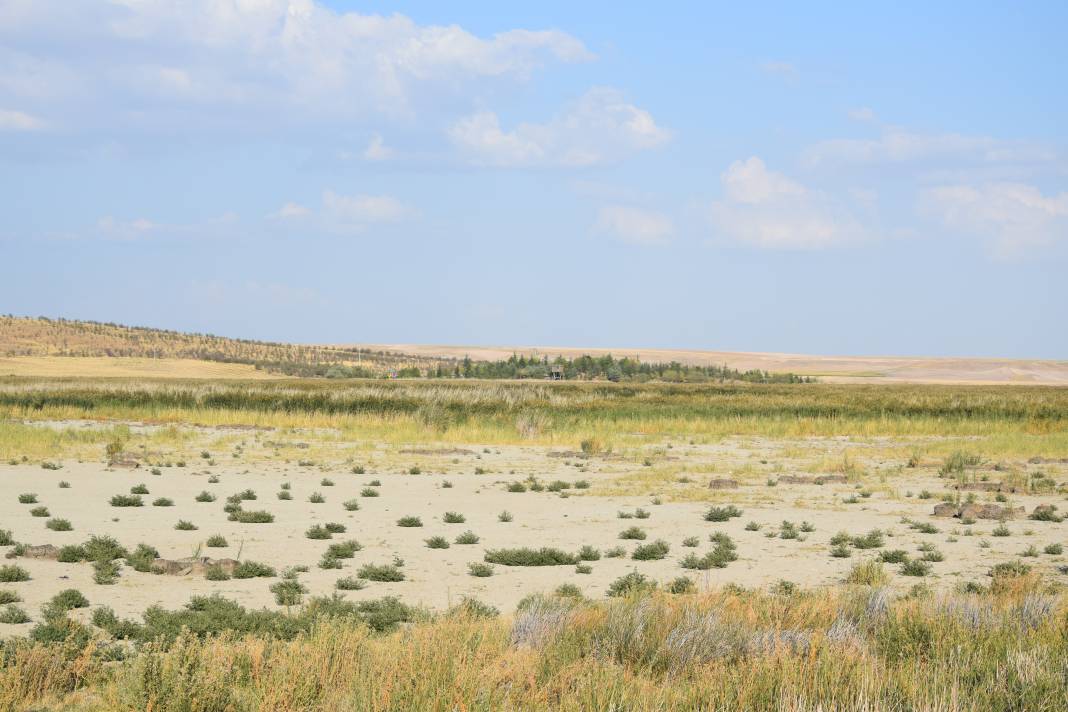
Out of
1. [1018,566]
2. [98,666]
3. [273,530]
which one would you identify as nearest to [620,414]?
[273,530]

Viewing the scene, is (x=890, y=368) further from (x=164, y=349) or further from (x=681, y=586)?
(x=681, y=586)

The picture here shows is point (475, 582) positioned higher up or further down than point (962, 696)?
further down

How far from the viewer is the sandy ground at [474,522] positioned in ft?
39.9

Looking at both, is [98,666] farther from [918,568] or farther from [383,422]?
[383,422]

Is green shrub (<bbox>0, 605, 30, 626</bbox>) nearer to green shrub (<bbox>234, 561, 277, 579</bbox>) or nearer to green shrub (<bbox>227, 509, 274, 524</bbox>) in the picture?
green shrub (<bbox>234, 561, 277, 579</bbox>)

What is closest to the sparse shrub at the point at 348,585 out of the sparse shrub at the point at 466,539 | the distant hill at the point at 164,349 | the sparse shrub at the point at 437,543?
the sparse shrub at the point at 437,543

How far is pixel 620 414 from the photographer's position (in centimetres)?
4819

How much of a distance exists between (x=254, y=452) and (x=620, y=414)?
68.7 feet

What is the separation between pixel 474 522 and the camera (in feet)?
59.3

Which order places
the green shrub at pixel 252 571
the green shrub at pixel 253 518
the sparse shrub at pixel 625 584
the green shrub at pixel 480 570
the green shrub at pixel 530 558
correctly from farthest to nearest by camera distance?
1. the green shrub at pixel 253 518
2. the green shrub at pixel 530 558
3. the green shrub at pixel 480 570
4. the green shrub at pixel 252 571
5. the sparse shrub at pixel 625 584

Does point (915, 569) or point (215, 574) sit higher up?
point (915, 569)

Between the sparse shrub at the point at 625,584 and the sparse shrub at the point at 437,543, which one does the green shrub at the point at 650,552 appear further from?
the sparse shrub at the point at 437,543

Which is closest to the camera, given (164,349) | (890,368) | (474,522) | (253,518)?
(253,518)

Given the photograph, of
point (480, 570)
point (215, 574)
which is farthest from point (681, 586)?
point (215, 574)
